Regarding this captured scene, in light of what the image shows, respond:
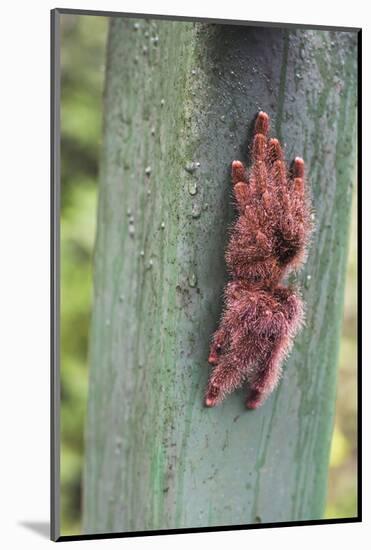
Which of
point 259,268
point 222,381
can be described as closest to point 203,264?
point 259,268

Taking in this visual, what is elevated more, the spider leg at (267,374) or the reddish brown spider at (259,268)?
the reddish brown spider at (259,268)

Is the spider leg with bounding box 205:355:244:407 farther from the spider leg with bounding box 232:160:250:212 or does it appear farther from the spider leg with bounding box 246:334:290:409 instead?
the spider leg with bounding box 232:160:250:212

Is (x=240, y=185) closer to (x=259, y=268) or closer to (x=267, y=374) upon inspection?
(x=259, y=268)

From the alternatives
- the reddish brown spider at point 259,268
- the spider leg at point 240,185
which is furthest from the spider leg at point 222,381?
the spider leg at point 240,185

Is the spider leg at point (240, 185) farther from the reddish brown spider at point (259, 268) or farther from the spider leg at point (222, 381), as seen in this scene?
the spider leg at point (222, 381)

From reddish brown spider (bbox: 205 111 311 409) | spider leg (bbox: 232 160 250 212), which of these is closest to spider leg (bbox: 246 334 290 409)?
reddish brown spider (bbox: 205 111 311 409)

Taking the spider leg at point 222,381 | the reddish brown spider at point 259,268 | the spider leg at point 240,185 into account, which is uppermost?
the spider leg at point 240,185

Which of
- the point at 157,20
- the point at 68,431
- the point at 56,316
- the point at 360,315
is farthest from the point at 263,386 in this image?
the point at 68,431
